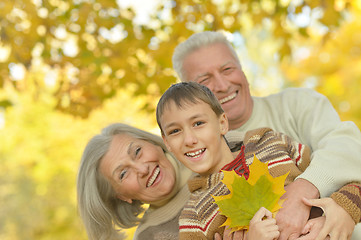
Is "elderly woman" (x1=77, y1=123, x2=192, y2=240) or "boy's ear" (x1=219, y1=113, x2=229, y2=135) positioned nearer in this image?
"boy's ear" (x1=219, y1=113, x2=229, y2=135)

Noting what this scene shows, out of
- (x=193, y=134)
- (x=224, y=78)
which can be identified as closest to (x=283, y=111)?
(x=224, y=78)

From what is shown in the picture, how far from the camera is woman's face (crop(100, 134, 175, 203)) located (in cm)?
242

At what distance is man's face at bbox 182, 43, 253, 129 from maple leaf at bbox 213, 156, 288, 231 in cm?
110

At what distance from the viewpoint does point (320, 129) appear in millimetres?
2361

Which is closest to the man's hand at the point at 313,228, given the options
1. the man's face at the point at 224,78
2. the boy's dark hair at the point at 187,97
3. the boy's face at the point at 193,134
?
the boy's face at the point at 193,134

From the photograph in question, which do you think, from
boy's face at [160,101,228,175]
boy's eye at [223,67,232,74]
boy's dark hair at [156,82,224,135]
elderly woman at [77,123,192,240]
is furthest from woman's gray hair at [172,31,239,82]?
boy's face at [160,101,228,175]

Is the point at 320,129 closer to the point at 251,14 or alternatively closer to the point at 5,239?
the point at 251,14

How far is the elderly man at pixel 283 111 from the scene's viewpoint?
199 centimetres

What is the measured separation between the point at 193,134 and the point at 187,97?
17 centimetres

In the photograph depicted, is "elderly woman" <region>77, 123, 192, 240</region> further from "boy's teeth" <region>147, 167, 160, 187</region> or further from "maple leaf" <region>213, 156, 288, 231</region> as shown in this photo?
"maple leaf" <region>213, 156, 288, 231</region>

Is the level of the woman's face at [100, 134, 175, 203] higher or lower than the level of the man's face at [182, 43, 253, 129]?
lower

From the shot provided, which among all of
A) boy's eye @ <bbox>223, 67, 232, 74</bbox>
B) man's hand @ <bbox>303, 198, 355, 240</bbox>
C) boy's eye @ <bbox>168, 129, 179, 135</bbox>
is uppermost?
boy's eye @ <bbox>223, 67, 232, 74</bbox>

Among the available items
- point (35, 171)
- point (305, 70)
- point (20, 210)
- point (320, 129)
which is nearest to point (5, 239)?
point (20, 210)

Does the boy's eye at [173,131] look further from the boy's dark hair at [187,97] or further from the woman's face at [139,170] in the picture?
the woman's face at [139,170]
